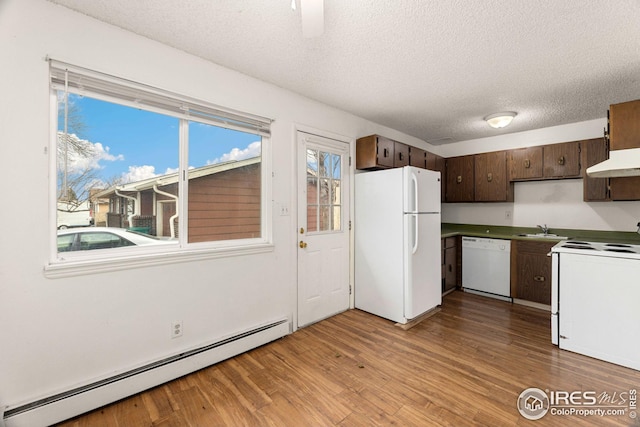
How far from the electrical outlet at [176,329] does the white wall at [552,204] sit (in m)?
4.50

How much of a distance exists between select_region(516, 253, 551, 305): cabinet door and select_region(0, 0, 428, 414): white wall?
11.2 ft

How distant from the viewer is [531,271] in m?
3.38

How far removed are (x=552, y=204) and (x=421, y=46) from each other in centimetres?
334

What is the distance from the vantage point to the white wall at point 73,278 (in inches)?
57.8

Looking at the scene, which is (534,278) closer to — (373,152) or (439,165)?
(439,165)

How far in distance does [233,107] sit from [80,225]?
139cm

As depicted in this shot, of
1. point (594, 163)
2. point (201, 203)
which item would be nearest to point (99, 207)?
point (201, 203)

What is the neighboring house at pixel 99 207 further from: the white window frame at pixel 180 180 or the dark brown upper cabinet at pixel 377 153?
the dark brown upper cabinet at pixel 377 153

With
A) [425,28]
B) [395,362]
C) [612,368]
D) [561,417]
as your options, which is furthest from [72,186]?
[612,368]

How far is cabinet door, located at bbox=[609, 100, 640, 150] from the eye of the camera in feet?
7.73

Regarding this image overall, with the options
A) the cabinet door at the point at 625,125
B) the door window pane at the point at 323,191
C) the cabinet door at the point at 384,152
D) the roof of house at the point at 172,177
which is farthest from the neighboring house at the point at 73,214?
the cabinet door at the point at 625,125

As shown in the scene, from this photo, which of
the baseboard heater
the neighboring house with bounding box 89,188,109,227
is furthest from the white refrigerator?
the neighboring house with bounding box 89,188,109,227

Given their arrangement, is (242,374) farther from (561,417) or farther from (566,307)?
(566,307)

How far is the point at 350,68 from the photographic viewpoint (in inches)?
88.7
